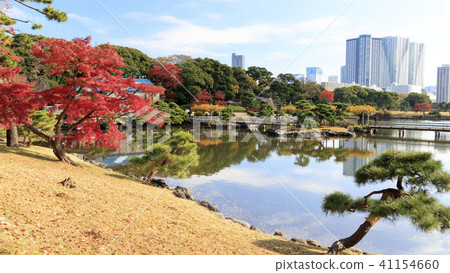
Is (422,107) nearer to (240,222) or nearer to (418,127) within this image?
(418,127)

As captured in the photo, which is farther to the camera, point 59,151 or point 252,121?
point 252,121

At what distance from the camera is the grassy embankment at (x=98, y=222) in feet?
8.48

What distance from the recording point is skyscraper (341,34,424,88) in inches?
2591

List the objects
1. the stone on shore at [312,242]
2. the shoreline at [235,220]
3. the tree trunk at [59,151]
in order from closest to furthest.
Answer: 1. the shoreline at [235,220]
2. the stone on shore at [312,242]
3. the tree trunk at [59,151]

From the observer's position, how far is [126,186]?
5426mm

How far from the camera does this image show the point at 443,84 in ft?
140

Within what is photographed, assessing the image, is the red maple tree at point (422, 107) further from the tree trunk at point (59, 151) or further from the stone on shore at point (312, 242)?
the tree trunk at point (59, 151)

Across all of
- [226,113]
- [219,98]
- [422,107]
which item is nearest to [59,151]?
[226,113]

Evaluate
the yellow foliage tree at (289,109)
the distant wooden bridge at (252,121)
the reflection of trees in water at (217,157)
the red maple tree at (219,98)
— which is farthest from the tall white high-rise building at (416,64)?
the reflection of trees in water at (217,157)

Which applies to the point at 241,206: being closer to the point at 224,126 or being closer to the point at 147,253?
the point at 147,253

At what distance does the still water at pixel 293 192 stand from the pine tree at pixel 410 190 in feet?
2.84

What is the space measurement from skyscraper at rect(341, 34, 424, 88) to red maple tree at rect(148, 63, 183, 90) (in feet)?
184

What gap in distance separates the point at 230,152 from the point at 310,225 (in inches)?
279

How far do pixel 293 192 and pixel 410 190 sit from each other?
3.66 m
